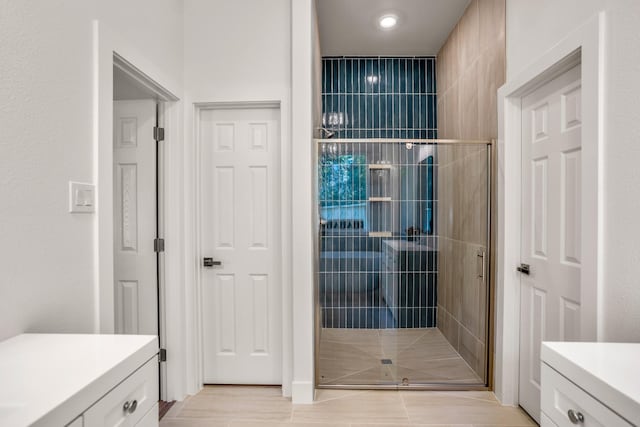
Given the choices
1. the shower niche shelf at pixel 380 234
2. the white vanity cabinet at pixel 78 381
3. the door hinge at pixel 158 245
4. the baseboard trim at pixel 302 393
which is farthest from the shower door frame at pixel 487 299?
the white vanity cabinet at pixel 78 381

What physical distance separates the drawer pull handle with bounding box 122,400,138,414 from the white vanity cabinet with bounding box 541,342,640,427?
3.97ft

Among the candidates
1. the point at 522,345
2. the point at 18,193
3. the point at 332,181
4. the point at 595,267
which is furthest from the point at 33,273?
the point at 522,345

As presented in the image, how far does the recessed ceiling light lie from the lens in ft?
9.64

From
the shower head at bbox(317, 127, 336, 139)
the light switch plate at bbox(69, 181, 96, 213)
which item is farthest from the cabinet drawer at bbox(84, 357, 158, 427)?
the shower head at bbox(317, 127, 336, 139)

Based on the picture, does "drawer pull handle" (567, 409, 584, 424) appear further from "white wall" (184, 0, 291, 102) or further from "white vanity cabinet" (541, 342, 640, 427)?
"white wall" (184, 0, 291, 102)

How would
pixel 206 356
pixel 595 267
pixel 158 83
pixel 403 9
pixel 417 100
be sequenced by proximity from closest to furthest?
pixel 595 267 < pixel 158 83 < pixel 206 356 < pixel 403 9 < pixel 417 100

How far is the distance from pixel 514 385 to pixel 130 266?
8.34 feet

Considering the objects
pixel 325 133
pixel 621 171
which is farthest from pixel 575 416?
pixel 325 133

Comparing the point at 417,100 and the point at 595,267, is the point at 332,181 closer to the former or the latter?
the point at 595,267

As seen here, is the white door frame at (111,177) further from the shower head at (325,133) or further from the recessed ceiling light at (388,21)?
the recessed ceiling light at (388,21)

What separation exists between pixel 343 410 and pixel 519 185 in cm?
178

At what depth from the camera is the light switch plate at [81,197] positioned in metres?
1.31

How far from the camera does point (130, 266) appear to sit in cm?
220

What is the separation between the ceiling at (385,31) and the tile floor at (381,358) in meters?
2.58
